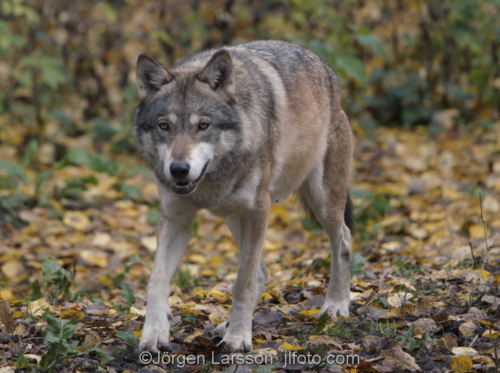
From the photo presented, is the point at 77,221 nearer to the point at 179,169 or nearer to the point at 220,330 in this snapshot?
the point at 220,330

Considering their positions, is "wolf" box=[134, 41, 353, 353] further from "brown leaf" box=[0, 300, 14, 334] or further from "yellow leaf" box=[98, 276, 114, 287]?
"yellow leaf" box=[98, 276, 114, 287]

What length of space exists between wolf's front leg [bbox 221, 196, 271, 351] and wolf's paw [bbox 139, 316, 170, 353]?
0.38 meters

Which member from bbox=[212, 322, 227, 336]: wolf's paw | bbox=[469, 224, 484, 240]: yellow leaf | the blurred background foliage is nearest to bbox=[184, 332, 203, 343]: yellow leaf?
bbox=[212, 322, 227, 336]: wolf's paw

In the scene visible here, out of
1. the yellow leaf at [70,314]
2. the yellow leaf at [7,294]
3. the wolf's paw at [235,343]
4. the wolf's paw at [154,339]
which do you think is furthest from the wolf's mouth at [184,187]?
the yellow leaf at [7,294]

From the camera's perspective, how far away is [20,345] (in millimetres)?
3934

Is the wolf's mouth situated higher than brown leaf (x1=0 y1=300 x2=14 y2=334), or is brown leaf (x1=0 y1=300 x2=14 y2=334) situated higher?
the wolf's mouth

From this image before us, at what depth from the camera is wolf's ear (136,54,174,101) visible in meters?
4.19

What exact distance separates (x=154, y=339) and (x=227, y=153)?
3.92 ft

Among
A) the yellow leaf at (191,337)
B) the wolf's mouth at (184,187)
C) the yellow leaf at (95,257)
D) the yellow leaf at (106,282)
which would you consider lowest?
the yellow leaf at (191,337)

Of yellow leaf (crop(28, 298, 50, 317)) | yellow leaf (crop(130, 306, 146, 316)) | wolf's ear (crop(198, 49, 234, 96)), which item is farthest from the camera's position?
yellow leaf (crop(130, 306, 146, 316))

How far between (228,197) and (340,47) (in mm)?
5864

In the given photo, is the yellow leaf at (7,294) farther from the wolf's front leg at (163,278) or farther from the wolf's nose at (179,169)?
Result: the wolf's nose at (179,169)

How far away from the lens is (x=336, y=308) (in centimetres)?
467

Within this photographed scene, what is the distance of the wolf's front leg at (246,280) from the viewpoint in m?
4.00
